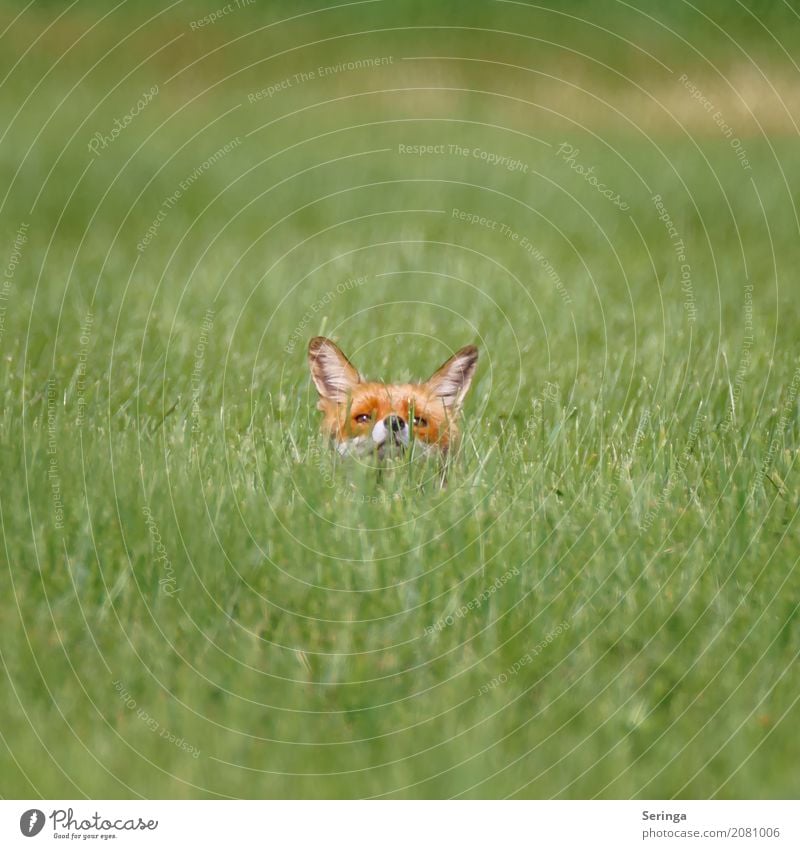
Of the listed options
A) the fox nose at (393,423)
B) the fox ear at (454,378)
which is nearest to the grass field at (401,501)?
the fox ear at (454,378)

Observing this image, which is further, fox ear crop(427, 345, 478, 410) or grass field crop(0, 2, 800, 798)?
fox ear crop(427, 345, 478, 410)

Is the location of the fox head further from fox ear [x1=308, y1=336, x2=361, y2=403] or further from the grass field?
the grass field

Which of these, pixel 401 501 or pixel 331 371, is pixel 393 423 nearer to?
pixel 331 371

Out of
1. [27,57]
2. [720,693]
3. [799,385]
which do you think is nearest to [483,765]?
[720,693]

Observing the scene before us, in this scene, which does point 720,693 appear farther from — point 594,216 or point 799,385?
point 594,216

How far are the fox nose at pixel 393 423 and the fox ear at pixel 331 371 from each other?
0.86 feet

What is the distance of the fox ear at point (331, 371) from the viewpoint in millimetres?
5066

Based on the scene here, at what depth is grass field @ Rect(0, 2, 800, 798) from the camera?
3.17 m

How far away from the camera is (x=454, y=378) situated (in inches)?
204

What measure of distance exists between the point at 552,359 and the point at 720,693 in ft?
10.6

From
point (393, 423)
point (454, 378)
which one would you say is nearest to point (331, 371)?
point (393, 423)

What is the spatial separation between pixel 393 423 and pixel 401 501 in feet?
2.41

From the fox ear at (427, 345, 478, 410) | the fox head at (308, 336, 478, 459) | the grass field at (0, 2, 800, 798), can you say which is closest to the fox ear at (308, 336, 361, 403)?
the fox head at (308, 336, 478, 459)

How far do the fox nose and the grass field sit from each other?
298 millimetres
